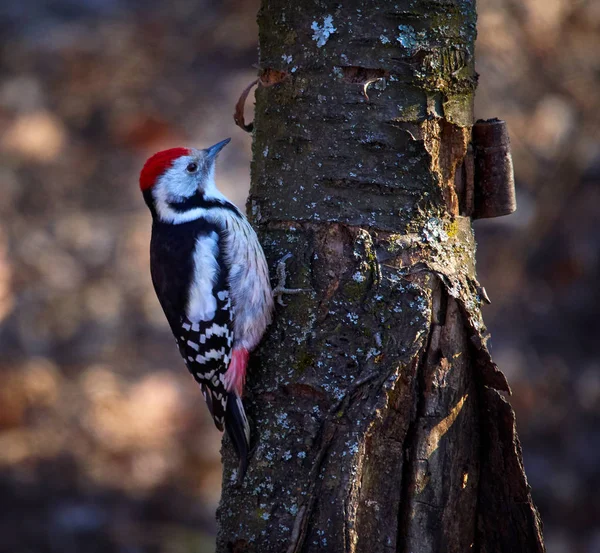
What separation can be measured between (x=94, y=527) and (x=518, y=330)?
12.1 feet

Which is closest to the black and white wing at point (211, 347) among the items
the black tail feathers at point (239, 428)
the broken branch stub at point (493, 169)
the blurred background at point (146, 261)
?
the black tail feathers at point (239, 428)

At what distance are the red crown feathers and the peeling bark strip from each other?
3.13 ft

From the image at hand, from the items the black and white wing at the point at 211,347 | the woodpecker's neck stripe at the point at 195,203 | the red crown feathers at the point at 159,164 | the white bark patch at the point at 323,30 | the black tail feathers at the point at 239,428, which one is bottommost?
the black tail feathers at the point at 239,428

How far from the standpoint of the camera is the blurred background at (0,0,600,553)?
5441 mm

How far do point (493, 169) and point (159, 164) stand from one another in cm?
153

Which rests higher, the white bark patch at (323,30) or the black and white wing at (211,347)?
the white bark patch at (323,30)

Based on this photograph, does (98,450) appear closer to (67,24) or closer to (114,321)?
(114,321)

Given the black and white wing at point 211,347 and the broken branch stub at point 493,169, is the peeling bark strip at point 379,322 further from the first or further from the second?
the black and white wing at point 211,347

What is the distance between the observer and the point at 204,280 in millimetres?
2957

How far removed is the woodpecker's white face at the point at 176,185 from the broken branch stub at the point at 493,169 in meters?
1.24

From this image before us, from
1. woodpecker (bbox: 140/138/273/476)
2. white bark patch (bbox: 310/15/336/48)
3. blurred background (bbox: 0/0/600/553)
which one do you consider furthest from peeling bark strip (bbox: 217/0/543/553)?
blurred background (bbox: 0/0/600/553)

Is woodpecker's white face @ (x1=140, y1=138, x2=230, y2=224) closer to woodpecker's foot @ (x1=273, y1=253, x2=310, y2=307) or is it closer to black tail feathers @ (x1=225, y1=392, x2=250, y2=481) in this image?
woodpecker's foot @ (x1=273, y1=253, x2=310, y2=307)

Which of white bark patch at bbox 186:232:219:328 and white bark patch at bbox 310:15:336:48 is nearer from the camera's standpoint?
white bark patch at bbox 310:15:336:48

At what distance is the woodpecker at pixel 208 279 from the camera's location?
264cm
